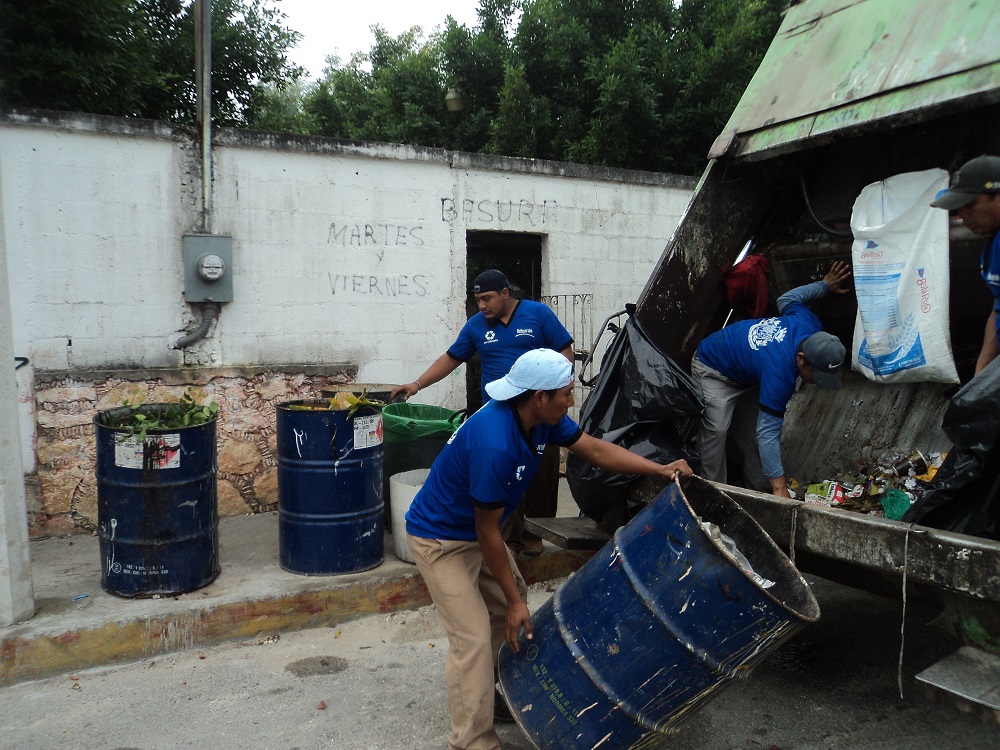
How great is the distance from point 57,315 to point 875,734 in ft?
16.3

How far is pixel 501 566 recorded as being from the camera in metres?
2.53

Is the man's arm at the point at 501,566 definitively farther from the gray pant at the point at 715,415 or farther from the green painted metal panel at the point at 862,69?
the green painted metal panel at the point at 862,69

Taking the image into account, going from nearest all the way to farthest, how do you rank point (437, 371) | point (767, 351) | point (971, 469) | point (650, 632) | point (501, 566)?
point (650, 632) < point (971, 469) < point (501, 566) < point (767, 351) < point (437, 371)

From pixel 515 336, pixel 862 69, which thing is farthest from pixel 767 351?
pixel 515 336

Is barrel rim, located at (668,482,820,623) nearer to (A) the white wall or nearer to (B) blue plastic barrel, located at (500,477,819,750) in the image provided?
(B) blue plastic barrel, located at (500,477,819,750)

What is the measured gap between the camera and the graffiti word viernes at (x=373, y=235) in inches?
233

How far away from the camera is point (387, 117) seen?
1349 centimetres

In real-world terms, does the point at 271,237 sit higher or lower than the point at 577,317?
higher

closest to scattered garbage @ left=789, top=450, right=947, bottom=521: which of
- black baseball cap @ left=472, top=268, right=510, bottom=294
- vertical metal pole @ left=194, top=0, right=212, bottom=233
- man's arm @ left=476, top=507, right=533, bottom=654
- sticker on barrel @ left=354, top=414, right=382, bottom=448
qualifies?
man's arm @ left=476, top=507, right=533, bottom=654

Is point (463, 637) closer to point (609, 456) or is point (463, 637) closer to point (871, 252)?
point (609, 456)

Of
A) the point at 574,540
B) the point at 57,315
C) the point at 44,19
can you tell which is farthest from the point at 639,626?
the point at 44,19

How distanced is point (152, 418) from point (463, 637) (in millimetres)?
2115

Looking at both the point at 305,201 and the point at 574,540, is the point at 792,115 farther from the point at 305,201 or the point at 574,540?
the point at 305,201

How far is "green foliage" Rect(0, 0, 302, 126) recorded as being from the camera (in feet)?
25.1
